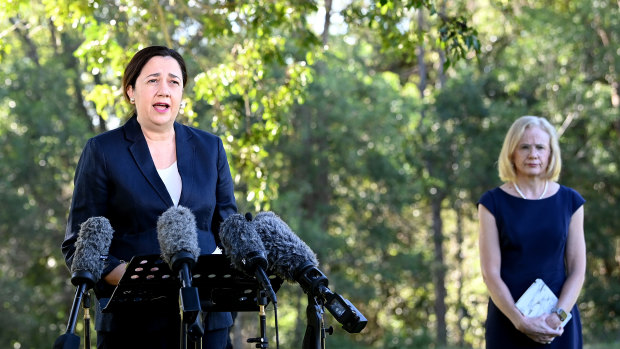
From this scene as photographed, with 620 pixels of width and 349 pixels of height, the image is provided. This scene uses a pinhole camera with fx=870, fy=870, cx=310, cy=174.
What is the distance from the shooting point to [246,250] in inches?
108

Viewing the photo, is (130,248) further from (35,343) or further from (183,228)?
(35,343)

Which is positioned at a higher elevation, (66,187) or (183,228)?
(66,187)

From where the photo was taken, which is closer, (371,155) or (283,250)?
(283,250)

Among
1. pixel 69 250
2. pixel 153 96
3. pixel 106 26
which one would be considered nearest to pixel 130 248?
pixel 69 250

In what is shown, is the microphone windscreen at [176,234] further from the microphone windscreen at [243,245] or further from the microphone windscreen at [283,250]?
the microphone windscreen at [283,250]

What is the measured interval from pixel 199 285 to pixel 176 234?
13.9 inches

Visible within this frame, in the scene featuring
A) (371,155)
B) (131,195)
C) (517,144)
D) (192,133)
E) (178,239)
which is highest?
(371,155)

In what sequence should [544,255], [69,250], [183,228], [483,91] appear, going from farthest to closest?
1. [483,91]
2. [544,255]
3. [69,250]
4. [183,228]

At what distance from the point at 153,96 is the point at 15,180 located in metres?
15.3

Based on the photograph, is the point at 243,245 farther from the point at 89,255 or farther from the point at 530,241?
the point at 530,241

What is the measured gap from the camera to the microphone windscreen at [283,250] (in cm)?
287

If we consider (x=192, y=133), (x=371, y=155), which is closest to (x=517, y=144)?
(x=192, y=133)

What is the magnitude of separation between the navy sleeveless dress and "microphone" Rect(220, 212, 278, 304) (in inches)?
92.6

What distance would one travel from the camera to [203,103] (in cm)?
1695
